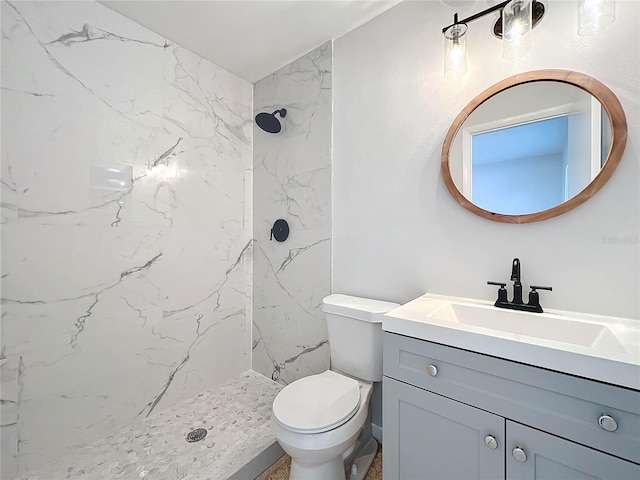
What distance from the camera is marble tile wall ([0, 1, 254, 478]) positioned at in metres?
1.28

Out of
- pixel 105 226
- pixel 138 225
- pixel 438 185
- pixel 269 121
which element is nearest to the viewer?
pixel 438 185

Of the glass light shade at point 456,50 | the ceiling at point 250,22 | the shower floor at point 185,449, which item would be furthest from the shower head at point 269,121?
the shower floor at point 185,449

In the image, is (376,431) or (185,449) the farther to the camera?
(376,431)

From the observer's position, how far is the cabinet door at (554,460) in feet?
2.26

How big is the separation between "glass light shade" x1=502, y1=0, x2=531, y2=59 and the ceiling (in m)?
0.64

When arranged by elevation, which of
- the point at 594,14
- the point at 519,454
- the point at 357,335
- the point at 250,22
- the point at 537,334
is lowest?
the point at 519,454

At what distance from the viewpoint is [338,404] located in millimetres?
1200

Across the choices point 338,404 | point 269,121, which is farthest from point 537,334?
point 269,121

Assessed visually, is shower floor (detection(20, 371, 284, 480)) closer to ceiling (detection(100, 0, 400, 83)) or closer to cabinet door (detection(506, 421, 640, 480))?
cabinet door (detection(506, 421, 640, 480))

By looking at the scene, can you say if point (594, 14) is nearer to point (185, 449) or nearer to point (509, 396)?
point (509, 396)

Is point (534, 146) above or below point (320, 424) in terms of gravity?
above

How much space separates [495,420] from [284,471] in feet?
3.57

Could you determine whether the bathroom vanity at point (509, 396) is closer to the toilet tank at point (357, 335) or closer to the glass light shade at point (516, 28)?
the toilet tank at point (357, 335)

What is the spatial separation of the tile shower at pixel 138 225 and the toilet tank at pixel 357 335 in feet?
1.16
